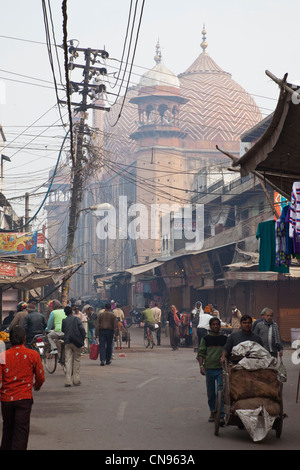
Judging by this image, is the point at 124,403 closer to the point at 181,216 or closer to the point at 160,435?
the point at 160,435

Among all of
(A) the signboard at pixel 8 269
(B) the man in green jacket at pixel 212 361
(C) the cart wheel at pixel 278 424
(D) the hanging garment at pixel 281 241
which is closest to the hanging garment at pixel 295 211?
(D) the hanging garment at pixel 281 241

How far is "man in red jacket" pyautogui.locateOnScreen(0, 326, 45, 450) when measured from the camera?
6.55 m

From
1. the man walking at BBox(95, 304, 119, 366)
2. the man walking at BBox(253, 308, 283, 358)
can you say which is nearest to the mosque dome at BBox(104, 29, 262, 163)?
the man walking at BBox(95, 304, 119, 366)

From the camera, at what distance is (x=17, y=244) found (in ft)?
74.1

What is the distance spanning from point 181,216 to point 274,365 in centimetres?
4057

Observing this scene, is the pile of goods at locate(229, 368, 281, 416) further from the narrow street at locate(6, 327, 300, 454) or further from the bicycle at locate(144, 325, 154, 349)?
the bicycle at locate(144, 325, 154, 349)

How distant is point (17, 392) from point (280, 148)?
5.59 m

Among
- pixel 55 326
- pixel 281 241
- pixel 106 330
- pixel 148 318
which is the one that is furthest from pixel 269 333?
pixel 148 318

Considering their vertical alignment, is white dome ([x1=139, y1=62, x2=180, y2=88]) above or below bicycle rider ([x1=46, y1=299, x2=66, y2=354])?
above

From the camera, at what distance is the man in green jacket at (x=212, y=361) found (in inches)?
370

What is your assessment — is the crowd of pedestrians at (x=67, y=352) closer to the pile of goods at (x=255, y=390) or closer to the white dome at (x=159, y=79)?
the pile of goods at (x=255, y=390)

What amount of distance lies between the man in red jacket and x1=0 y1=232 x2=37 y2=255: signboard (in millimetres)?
15837

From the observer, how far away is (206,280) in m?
33.9
